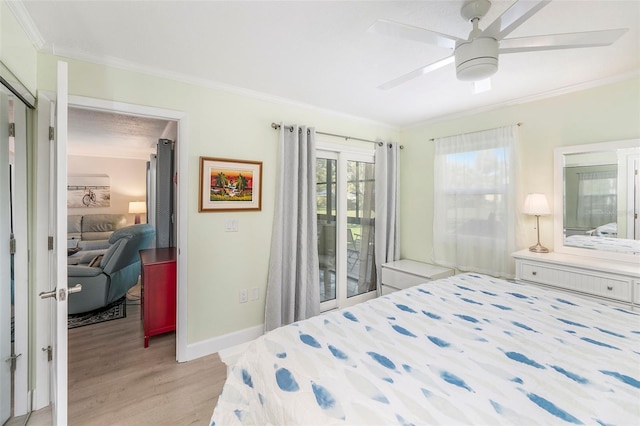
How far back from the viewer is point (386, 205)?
376 centimetres

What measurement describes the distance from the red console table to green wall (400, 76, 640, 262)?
2974 millimetres

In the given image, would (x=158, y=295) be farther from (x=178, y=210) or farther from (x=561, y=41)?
(x=561, y=41)

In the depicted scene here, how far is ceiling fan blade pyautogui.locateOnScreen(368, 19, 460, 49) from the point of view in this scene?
4.20ft

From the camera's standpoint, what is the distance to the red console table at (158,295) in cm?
273

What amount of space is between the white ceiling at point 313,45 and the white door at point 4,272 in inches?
25.7

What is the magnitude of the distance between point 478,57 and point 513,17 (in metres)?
0.20

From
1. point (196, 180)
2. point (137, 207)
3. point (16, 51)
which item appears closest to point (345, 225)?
point (196, 180)

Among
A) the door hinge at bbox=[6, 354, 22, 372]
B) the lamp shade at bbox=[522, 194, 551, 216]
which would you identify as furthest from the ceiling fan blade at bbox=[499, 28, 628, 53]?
the door hinge at bbox=[6, 354, 22, 372]

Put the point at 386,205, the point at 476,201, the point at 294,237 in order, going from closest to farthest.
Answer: the point at 294,237 → the point at 476,201 → the point at 386,205

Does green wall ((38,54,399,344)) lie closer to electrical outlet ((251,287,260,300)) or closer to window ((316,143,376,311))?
electrical outlet ((251,287,260,300))

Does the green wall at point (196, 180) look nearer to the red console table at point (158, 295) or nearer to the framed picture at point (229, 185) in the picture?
the framed picture at point (229, 185)

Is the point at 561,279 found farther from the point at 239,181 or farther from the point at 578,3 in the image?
the point at 239,181

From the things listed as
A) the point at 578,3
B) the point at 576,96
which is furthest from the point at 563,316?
the point at 576,96

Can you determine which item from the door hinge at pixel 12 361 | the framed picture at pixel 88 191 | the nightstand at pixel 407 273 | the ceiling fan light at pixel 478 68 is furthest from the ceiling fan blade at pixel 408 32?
the framed picture at pixel 88 191
